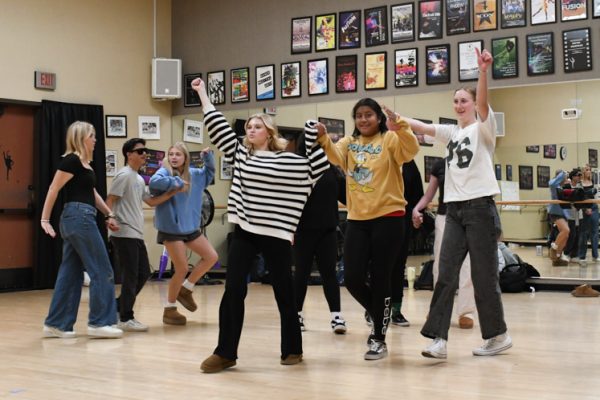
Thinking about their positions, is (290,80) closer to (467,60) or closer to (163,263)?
(467,60)

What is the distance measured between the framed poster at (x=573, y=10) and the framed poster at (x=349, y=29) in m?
2.40

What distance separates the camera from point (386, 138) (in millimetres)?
4488

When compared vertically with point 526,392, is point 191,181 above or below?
above

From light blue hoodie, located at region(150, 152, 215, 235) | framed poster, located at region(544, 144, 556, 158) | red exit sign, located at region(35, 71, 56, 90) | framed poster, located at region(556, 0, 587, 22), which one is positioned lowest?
light blue hoodie, located at region(150, 152, 215, 235)

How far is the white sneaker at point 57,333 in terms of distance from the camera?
5473 mm

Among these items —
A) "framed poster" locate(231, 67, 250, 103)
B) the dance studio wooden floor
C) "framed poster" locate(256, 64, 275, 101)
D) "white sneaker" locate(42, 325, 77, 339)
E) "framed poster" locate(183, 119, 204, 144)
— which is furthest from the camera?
"framed poster" locate(183, 119, 204, 144)

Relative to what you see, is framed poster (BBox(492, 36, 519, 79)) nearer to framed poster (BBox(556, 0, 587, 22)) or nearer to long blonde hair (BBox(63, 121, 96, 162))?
framed poster (BBox(556, 0, 587, 22))

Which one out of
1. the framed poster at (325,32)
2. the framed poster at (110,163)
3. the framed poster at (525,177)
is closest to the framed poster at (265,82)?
the framed poster at (325,32)

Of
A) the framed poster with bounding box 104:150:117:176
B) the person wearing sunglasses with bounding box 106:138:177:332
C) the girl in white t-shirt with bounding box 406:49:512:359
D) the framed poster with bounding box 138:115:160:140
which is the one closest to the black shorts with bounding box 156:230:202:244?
the person wearing sunglasses with bounding box 106:138:177:332

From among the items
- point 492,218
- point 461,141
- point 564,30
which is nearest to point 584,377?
point 492,218

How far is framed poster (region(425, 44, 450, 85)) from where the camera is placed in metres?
9.16

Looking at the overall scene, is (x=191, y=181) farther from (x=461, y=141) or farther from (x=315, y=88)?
(x=315, y=88)

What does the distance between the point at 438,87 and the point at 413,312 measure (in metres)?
3.33

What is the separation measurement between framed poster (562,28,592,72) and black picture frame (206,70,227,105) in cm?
447
